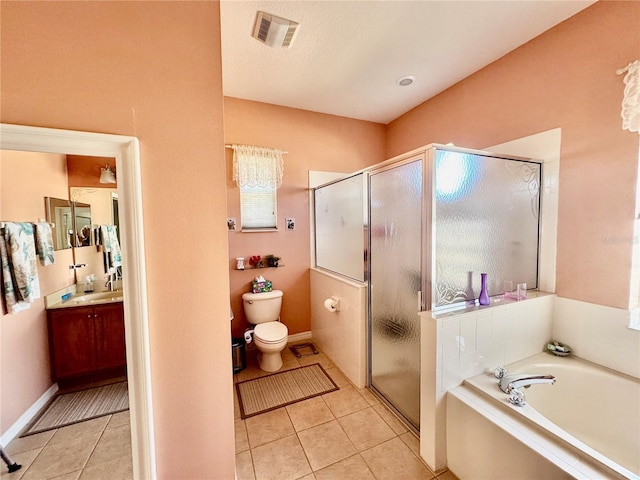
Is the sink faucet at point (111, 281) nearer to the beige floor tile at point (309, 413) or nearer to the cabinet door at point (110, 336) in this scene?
the cabinet door at point (110, 336)

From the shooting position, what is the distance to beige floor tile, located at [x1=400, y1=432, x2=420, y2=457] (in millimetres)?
1547

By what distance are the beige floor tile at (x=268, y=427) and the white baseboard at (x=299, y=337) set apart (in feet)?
3.55

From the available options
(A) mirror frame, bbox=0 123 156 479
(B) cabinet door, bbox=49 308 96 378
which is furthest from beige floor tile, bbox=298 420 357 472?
(B) cabinet door, bbox=49 308 96 378

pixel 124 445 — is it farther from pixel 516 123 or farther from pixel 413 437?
pixel 516 123

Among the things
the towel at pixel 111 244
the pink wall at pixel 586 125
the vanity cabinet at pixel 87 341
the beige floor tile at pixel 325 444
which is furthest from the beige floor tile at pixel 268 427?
the pink wall at pixel 586 125

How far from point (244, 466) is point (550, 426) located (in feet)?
5.29

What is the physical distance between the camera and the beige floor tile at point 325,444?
150 centimetres

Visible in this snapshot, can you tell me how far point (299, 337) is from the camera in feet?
9.94

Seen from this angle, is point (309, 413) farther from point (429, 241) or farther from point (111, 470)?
point (429, 241)

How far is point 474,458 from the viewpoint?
1287 mm

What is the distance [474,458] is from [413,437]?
0.44 meters

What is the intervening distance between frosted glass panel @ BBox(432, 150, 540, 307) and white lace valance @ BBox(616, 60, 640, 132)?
1.59ft

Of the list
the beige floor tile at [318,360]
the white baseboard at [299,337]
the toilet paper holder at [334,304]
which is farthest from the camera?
the white baseboard at [299,337]

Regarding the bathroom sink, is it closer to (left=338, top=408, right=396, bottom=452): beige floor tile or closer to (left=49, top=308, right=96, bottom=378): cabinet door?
(left=49, top=308, right=96, bottom=378): cabinet door
